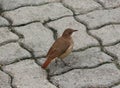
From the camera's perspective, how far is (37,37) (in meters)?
5.05

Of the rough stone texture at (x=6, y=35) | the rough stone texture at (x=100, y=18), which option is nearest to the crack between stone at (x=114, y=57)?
the rough stone texture at (x=100, y=18)

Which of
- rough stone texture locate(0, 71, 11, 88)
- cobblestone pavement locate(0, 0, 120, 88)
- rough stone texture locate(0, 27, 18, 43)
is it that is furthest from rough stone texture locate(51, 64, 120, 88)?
rough stone texture locate(0, 27, 18, 43)

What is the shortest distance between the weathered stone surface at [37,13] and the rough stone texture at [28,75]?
0.88 m

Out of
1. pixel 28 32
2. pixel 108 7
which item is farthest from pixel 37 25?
pixel 108 7

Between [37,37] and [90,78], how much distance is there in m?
0.96

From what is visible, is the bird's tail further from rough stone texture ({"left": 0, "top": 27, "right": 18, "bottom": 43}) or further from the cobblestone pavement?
rough stone texture ({"left": 0, "top": 27, "right": 18, "bottom": 43})

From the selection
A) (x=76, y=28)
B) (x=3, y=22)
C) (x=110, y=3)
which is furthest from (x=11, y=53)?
(x=110, y=3)

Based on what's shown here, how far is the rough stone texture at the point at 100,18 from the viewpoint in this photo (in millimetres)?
5326

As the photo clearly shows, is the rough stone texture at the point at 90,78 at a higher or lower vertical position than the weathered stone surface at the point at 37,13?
higher

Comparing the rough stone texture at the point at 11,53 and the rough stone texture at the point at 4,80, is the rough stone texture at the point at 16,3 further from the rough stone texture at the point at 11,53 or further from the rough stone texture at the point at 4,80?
the rough stone texture at the point at 4,80

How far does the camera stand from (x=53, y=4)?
5703 millimetres

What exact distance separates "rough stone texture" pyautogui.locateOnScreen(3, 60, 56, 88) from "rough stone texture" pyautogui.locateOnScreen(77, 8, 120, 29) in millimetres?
1038

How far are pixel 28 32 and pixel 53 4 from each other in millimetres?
732

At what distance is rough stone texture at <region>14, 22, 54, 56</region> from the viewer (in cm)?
485
